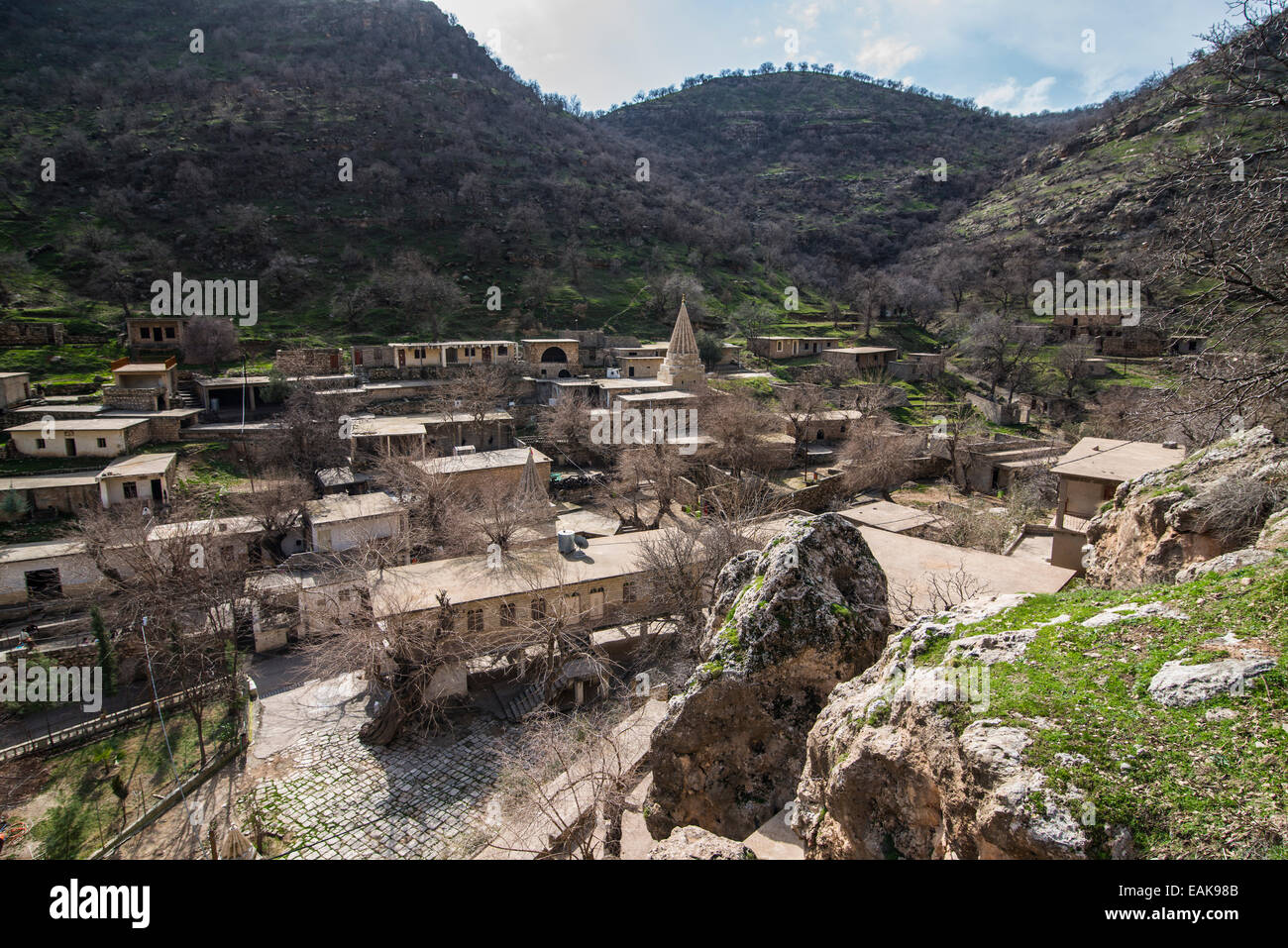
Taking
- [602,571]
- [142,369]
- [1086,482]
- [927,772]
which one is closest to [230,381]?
[142,369]

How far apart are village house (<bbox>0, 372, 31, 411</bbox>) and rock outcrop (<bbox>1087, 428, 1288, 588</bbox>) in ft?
135

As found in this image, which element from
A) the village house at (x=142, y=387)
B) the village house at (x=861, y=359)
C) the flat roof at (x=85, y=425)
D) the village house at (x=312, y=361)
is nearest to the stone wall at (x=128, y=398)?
the village house at (x=142, y=387)

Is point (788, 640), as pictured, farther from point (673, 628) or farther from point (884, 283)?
point (884, 283)

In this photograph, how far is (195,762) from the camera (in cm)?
1516

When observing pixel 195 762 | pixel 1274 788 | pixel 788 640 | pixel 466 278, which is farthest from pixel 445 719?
pixel 466 278

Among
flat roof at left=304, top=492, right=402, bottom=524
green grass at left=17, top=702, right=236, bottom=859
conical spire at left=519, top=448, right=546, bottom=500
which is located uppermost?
conical spire at left=519, top=448, right=546, bottom=500

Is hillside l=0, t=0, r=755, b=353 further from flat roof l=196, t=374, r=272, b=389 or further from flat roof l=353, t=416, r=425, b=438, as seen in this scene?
flat roof l=353, t=416, r=425, b=438

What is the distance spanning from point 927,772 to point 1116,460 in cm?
1739

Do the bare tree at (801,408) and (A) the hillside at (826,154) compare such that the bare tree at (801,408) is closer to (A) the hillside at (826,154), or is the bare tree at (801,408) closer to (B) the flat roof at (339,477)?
(B) the flat roof at (339,477)

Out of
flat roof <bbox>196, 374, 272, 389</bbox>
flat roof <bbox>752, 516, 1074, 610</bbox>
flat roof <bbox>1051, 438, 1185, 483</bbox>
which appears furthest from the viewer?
flat roof <bbox>196, 374, 272, 389</bbox>

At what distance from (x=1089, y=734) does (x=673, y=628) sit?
1351 centimetres

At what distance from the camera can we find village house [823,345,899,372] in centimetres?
4828

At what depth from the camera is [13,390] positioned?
3006 cm

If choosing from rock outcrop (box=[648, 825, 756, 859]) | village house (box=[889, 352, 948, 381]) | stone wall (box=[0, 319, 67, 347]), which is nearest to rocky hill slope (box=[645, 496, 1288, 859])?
rock outcrop (box=[648, 825, 756, 859])
